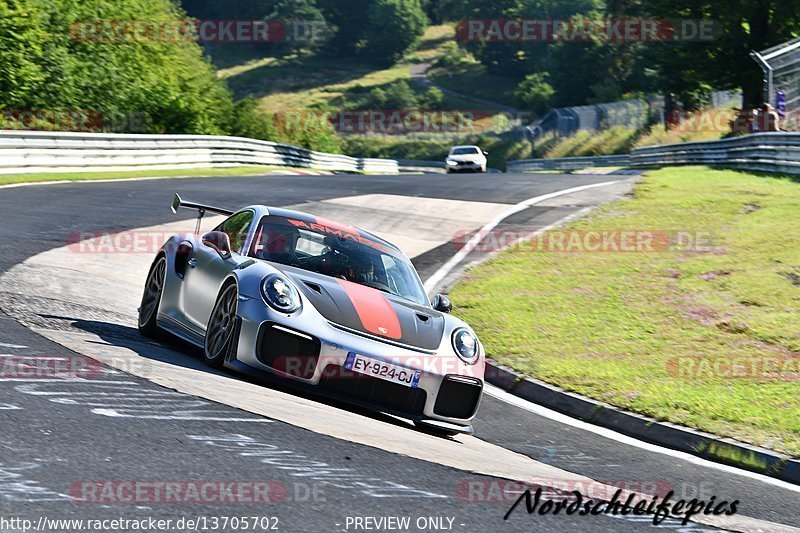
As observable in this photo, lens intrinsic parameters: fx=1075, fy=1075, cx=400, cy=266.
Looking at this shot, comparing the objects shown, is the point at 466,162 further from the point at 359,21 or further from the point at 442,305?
the point at 359,21

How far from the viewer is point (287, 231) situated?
28.2ft

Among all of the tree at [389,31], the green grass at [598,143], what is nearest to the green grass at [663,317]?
the green grass at [598,143]

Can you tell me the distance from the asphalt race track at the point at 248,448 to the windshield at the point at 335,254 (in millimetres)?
1092

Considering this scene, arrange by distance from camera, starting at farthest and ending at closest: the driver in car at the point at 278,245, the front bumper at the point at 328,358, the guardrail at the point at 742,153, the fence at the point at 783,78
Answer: the fence at the point at 783,78
the guardrail at the point at 742,153
the driver in car at the point at 278,245
the front bumper at the point at 328,358

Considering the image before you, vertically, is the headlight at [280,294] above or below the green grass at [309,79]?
below

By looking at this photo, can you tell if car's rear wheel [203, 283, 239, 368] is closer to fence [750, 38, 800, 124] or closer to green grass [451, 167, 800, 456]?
green grass [451, 167, 800, 456]

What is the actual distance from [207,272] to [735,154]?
82.4 ft

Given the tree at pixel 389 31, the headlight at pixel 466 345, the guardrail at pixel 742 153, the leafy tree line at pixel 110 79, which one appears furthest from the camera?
the tree at pixel 389 31

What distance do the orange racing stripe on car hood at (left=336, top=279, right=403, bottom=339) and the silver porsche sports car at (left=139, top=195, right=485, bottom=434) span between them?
0.03ft

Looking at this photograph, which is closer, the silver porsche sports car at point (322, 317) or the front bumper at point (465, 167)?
the silver porsche sports car at point (322, 317)

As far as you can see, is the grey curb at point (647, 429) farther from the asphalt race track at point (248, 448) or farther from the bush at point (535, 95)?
the bush at point (535, 95)

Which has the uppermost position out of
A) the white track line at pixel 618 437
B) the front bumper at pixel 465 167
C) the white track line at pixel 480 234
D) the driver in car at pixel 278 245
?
the driver in car at pixel 278 245

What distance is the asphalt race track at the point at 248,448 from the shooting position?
14.9 feet

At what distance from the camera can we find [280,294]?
24.0ft
